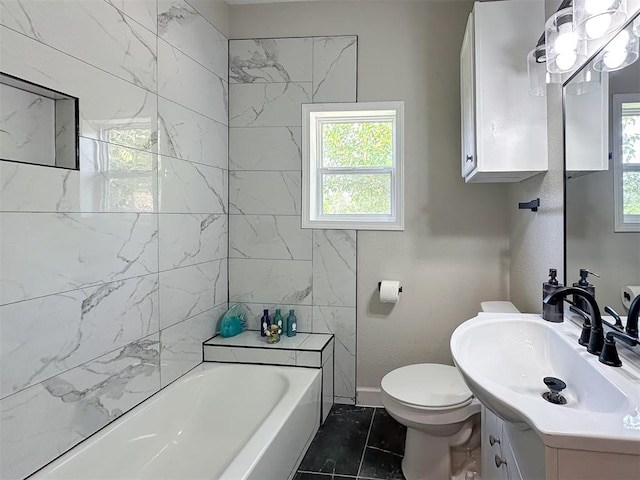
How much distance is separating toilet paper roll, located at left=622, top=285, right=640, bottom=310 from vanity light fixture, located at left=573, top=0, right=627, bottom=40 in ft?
2.60

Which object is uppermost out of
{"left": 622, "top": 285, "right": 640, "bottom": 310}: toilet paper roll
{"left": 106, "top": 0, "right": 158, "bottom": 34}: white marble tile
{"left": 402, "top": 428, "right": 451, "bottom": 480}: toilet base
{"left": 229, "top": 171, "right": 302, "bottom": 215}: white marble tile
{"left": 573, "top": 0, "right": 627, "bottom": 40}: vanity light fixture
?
{"left": 106, "top": 0, "right": 158, "bottom": 34}: white marble tile

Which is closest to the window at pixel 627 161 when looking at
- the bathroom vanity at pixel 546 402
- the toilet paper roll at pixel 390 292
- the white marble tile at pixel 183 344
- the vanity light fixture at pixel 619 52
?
the vanity light fixture at pixel 619 52

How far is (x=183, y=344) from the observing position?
2416 millimetres

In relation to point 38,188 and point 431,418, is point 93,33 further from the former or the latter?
point 431,418

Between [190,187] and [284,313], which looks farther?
[284,313]

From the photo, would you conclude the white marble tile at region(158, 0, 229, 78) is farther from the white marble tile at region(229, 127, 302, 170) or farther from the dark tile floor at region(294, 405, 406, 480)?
the dark tile floor at region(294, 405, 406, 480)

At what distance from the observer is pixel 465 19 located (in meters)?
2.68

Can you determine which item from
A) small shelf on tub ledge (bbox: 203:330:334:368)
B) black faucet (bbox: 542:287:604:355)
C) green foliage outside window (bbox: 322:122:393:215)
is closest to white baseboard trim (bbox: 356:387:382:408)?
small shelf on tub ledge (bbox: 203:330:334:368)

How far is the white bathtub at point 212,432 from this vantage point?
5.42 feet

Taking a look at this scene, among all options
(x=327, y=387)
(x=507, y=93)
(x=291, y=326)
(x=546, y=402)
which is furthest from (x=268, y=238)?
(x=546, y=402)

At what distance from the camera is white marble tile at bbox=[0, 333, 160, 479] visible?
142 centimetres

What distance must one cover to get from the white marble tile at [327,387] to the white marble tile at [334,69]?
1759 millimetres

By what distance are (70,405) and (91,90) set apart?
4.17 ft

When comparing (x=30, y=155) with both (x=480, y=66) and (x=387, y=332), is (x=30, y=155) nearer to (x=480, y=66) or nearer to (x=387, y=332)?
(x=480, y=66)
